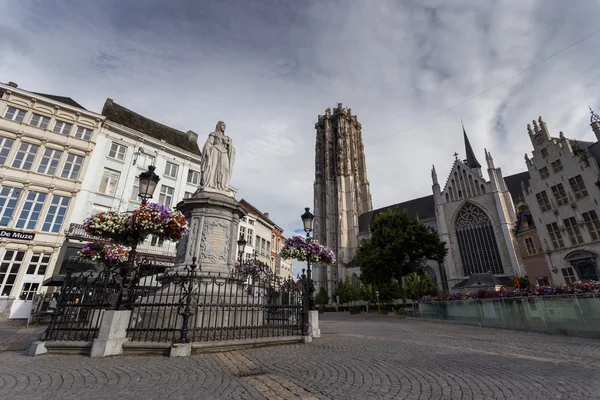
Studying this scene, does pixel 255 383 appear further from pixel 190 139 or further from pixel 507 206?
pixel 507 206

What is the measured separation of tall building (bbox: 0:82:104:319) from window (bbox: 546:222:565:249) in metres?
42.2

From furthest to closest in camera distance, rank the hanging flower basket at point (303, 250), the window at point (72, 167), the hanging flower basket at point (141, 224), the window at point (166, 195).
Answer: the window at point (166, 195) → the window at point (72, 167) → the hanging flower basket at point (303, 250) → the hanging flower basket at point (141, 224)

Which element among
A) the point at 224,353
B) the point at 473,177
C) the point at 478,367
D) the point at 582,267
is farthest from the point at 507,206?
the point at 224,353

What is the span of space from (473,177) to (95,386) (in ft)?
169

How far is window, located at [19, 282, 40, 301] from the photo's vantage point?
18.7 metres

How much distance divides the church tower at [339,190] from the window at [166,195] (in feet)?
119

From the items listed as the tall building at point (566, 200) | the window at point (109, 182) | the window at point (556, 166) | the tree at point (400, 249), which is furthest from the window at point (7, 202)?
the window at point (556, 166)

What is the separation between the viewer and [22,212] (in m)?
19.7

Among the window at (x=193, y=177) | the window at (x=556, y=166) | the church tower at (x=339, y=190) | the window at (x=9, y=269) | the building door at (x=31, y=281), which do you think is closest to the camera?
the building door at (x=31, y=281)

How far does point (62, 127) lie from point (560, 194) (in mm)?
45158

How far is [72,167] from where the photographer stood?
22.4m

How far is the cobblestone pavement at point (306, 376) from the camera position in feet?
11.0

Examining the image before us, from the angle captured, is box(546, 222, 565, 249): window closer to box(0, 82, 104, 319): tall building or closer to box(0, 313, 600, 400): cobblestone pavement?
box(0, 313, 600, 400): cobblestone pavement

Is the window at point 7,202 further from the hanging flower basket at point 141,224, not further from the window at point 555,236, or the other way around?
the window at point 555,236
